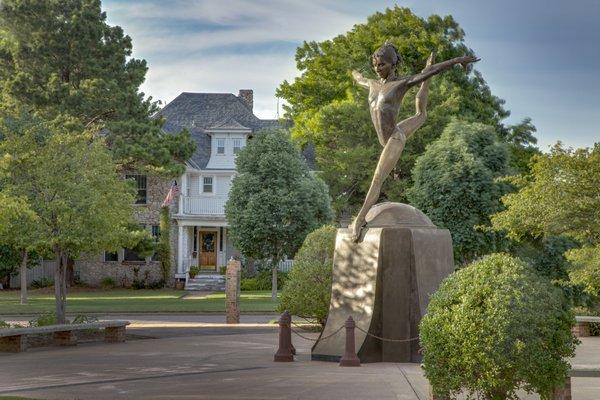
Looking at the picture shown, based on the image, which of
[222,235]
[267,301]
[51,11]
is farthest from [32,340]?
[222,235]

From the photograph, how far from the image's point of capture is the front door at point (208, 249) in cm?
6206

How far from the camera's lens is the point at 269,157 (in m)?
45.7

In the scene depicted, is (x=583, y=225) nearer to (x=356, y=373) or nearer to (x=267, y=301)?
(x=356, y=373)

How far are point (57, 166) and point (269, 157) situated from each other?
19918mm

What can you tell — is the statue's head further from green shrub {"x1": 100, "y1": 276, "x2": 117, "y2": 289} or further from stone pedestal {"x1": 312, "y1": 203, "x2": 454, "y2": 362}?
green shrub {"x1": 100, "y1": 276, "x2": 117, "y2": 289}

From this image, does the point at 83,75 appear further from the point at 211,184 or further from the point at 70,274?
the point at 211,184

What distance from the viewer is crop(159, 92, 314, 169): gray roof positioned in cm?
6252

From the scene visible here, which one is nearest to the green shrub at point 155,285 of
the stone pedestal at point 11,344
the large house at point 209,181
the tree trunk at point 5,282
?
the large house at point 209,181

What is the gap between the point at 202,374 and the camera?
1652 centimetres

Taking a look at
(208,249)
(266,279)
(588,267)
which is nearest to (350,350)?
(588,267)

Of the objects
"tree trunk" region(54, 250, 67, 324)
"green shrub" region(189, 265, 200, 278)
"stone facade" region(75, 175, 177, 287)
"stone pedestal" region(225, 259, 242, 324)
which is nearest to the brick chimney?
"stone facade" region(75, 175, 177, 287)

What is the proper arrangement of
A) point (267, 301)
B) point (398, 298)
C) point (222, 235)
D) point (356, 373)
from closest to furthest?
point (356, 373)
point (398, 298)
point (267, 301)
point (222, 235)

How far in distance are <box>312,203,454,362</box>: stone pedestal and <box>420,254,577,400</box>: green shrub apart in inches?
251

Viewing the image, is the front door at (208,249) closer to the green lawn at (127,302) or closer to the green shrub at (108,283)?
the green lawn at (127,302)
